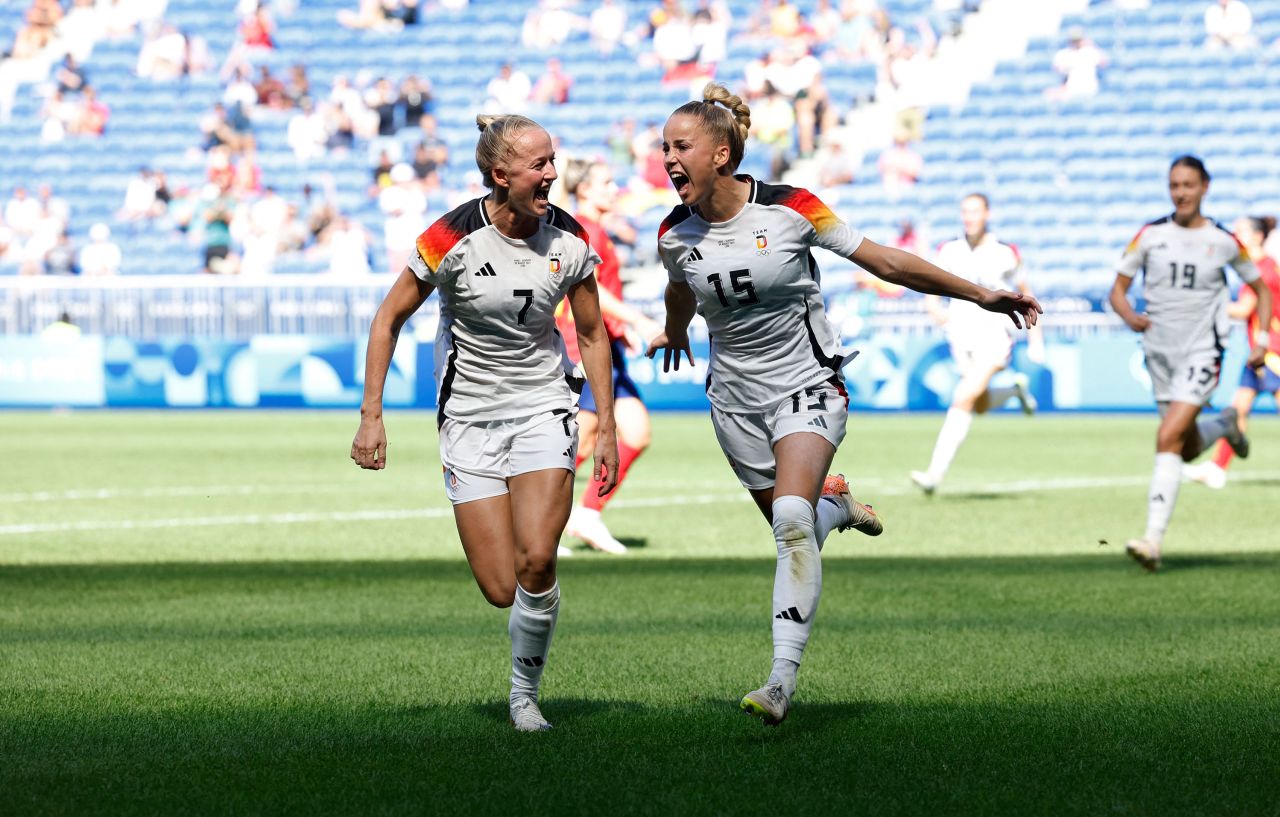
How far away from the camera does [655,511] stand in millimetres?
13664

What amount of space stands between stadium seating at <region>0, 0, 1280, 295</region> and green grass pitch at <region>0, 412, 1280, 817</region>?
1501 cm

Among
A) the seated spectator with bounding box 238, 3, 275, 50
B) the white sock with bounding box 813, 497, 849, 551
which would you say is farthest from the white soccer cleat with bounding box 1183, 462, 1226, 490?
the seated spectator with bounding box 238, 3, 275, 50

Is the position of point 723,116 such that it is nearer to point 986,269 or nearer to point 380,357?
point 380,357

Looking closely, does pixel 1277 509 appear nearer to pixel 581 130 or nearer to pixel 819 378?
pixel 819 378

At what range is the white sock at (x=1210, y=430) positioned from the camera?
35.3ft

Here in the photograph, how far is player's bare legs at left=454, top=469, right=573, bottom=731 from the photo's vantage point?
5742 mm

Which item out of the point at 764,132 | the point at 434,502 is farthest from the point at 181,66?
the point at 434,502

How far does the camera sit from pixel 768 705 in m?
5.32

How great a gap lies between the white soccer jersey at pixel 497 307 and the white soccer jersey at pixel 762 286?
1.21ft

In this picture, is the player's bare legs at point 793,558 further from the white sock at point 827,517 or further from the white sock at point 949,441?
the white sock at point 949,441

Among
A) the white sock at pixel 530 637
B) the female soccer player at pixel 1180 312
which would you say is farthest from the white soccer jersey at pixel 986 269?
the white sock at pixel 530 637

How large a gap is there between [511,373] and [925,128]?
85.4 ft

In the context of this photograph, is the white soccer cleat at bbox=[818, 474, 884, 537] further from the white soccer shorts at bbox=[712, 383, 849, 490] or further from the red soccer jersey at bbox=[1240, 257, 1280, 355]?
the red soccer jersey at bbox=[1240, 257, 1280, 355]

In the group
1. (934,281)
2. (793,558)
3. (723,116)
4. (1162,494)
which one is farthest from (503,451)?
(1162,494)
